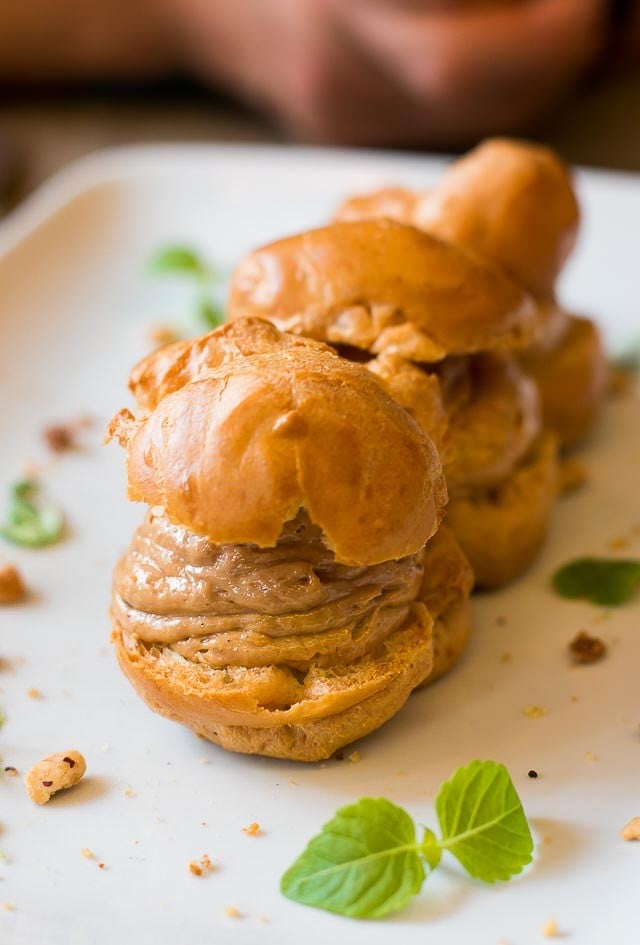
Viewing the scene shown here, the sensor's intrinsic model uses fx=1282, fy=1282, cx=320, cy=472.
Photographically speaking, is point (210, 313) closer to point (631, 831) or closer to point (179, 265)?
point (179, 265)

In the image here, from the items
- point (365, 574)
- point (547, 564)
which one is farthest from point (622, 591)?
point (365, 574)

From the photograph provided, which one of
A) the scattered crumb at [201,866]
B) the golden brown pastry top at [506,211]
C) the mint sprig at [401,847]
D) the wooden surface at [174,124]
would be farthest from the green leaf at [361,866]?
the wooden surface at [174,124]

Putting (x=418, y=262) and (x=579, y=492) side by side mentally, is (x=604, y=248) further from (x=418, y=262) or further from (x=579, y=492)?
(x=418, y=262)

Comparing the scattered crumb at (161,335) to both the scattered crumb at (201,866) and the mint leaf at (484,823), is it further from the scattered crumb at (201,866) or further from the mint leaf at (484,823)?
the mint leaf at (484,823)

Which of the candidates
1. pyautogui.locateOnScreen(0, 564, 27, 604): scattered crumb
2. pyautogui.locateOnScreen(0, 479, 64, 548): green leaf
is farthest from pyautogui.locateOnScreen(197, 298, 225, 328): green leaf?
pyautogui.locateOnScreen(0, 564, 27, 604): scattered crumb

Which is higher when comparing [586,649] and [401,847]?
[401,847]

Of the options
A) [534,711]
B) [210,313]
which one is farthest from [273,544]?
[210,313]
